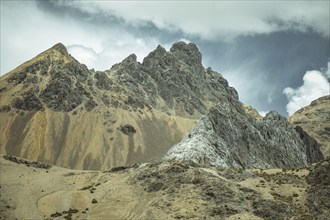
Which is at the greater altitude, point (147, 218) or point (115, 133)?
point (115, 133)

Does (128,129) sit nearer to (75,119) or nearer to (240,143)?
(75,119)

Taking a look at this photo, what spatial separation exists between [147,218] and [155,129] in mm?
108447

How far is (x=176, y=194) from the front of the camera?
74.6 meters

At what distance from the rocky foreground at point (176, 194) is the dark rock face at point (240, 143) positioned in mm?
11755

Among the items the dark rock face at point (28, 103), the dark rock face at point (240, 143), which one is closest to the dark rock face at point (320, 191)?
the dark rock face at point (240, 143)

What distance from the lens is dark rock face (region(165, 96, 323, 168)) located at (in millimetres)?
96562

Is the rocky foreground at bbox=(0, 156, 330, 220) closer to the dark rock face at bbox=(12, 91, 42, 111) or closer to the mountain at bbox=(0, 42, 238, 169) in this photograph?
the mountain at bbox=(0, 42, 238, 169)

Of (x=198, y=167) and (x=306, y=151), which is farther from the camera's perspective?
(x=306, y=151)

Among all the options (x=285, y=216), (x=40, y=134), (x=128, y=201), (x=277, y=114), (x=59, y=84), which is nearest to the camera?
(x=285, y=216)

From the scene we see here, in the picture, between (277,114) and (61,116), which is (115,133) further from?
(277,114)

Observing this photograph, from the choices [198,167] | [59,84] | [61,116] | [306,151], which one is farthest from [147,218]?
[59,84]

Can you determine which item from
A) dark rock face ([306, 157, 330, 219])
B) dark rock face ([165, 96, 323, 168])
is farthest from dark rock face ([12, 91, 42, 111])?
dark rock face ([306, 157, 330, 219])

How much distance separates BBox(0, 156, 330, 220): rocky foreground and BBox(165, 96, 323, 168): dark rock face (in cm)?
1176

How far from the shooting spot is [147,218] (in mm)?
68750
